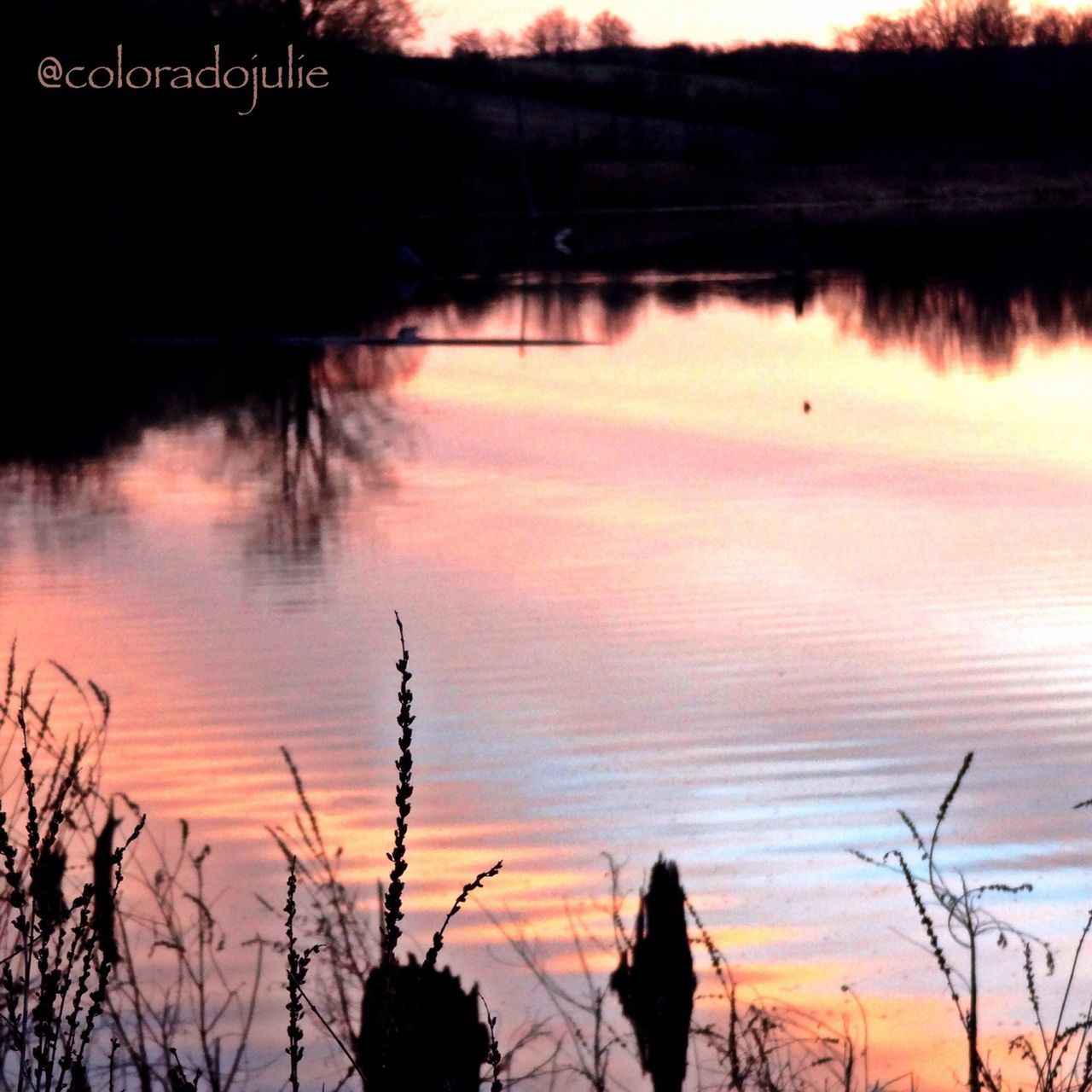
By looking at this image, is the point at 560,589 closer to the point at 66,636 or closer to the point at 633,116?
the point at 66,636

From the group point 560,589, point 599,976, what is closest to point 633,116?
point 560,589

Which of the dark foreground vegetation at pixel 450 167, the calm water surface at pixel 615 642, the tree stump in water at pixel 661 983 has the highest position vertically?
the dark foreground vegetation at pixel 450 167

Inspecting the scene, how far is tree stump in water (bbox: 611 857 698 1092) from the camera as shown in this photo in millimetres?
3936

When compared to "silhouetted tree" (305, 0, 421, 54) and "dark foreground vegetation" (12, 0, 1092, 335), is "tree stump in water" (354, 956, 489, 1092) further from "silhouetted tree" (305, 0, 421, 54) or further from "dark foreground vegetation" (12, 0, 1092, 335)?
"silhouetted tree" (305, 0, 421, 54)

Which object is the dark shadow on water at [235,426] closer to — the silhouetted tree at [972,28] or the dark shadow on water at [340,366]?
the dark shadow on water at [340,366]

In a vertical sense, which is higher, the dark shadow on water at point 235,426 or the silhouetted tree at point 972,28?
the silhouetted tree at point 972,28

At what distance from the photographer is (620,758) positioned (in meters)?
7.20

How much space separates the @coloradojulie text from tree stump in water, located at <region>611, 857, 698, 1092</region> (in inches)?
1234

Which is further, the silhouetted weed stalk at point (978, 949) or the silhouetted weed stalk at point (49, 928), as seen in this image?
the silhouetted weed stalk at point (978, 949)

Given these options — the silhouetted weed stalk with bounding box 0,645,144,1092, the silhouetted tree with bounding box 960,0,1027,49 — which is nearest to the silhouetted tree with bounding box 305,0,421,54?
the silhouetted weed stalk with bounding box 0,645,144,1092

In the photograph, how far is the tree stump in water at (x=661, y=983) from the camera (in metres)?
3.94

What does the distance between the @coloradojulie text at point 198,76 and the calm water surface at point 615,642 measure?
59.5ft

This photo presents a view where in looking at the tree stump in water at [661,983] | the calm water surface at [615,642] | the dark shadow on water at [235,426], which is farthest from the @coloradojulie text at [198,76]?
the tree stump in water at [661,983]

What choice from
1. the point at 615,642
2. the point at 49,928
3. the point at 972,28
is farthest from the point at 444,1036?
the point at 972,28
